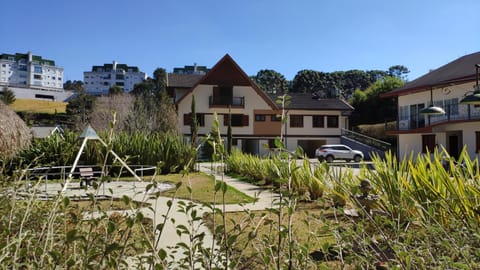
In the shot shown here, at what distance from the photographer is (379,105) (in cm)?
4856

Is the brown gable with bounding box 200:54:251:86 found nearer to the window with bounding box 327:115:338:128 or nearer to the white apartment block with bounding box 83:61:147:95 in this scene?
the window with bounding box 327:115:338:128

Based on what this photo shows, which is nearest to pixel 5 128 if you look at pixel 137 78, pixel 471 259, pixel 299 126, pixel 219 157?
pixel 219 157

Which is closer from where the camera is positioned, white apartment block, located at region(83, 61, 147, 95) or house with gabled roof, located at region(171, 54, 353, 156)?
house with gabled roof, located at region(171, 54, 353, 156)

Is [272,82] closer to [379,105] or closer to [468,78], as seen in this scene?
[379,105]

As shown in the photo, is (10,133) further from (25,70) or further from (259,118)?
(25,70)

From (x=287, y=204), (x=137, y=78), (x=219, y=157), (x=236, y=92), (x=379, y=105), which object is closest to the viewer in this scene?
(x=287, y=204)

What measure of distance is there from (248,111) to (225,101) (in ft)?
9.46

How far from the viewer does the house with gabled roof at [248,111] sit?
122 feet

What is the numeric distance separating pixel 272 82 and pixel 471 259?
305 ft

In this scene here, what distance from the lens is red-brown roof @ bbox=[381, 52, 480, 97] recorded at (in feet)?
80.4

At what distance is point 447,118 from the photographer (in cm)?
2564

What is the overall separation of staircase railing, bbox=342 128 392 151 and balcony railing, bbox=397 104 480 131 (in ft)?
22.6

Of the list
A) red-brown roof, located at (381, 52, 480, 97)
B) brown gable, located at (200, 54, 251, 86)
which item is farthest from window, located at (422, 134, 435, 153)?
brown gable, located at (200, 54, 251, 86)

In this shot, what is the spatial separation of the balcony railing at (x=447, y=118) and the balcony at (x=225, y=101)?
16366 mm
